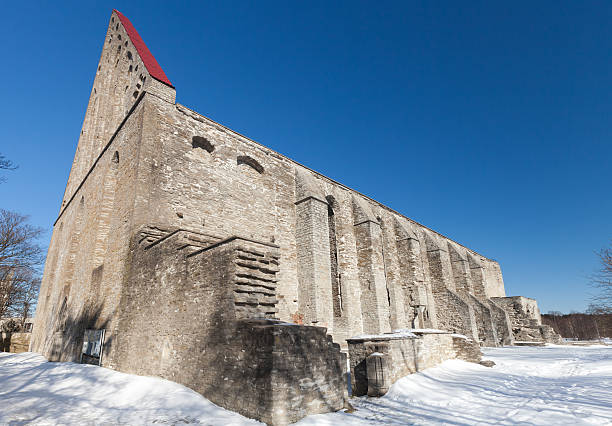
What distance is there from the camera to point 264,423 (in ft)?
15.0

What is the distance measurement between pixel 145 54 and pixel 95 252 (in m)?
7.53

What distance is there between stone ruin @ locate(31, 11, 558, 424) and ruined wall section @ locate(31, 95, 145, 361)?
0.28ft

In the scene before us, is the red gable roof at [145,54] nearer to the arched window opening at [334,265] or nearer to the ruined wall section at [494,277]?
the arched window opening at [334,265]

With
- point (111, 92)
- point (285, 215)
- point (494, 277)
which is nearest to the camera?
point (285, 215)

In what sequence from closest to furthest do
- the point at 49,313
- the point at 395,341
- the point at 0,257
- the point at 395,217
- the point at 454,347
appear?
the point at 395,341 → the point at 454,347 → the point at 49,313 → the point at 0,257 → the point at 395,217

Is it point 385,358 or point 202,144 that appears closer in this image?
point 385,358

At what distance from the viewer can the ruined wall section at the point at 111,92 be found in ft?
39.4

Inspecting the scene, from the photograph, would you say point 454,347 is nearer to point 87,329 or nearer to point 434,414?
point 434,414

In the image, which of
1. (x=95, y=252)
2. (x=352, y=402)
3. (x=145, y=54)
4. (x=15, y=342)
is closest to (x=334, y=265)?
(x=352, y=402)

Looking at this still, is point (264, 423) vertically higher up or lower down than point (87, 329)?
lower down

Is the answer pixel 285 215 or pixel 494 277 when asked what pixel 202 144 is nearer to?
pixel 285 215

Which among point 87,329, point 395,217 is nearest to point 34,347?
point 87,329

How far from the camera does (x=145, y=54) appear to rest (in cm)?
1238

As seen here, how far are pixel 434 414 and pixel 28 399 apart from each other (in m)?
6.79
